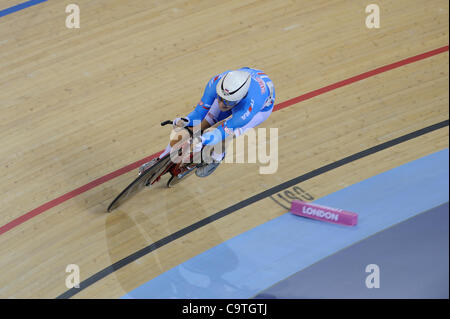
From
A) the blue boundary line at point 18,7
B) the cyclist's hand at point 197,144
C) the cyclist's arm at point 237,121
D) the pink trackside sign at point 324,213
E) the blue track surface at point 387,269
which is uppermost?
the blue boundary line at point 18,7

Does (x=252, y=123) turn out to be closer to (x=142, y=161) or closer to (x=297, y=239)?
(x=297, y=239)

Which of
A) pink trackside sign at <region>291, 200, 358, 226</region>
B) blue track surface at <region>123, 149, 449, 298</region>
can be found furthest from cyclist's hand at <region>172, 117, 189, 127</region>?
pink trackside sign at <region>291, 200, 358, 226</region>

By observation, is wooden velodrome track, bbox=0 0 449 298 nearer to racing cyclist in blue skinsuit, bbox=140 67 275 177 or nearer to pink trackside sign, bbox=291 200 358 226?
pink trackside sign, bbox=291 200 358 226

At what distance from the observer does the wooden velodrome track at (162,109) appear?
4.71 metres

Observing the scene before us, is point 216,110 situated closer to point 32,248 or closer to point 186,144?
point 186,144

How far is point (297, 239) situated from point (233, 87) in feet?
4.31

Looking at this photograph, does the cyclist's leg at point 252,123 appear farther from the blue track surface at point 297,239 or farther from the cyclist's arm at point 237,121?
the blue track surface at point 297,239

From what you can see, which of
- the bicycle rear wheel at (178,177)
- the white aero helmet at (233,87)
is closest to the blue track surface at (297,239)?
the bicycle rear wheel at (178,177)

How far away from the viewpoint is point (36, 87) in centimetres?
574

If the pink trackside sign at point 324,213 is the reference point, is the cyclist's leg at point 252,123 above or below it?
above

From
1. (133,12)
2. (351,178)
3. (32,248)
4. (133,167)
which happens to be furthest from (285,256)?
(133,12)

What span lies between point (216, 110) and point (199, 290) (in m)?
1.26

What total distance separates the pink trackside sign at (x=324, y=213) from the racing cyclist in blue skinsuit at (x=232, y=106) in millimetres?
764

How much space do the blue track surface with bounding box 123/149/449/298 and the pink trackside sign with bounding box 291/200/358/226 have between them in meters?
0.04
